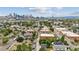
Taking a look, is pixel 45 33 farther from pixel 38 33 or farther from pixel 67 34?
pixel 67 34

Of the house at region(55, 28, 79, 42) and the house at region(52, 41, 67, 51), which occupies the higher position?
the house at region(55, 28, 79, 42)

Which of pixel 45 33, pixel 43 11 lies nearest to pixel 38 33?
pixel 45 33

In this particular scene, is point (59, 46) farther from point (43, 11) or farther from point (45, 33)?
point (43, 11)

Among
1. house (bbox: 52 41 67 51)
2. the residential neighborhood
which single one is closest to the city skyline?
the residential neighborhood

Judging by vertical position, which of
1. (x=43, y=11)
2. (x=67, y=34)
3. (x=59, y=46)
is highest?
(x=43, y=11)

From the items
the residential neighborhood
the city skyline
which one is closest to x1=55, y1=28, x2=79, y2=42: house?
the residential neighborhood

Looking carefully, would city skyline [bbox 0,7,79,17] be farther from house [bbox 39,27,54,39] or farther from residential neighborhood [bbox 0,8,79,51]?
house [bbox 39,27,54,39]

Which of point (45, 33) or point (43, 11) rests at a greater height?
point (43, 11)

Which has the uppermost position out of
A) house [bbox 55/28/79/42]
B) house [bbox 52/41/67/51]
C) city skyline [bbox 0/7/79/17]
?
city skyline [bbox 0/7/79/17]
